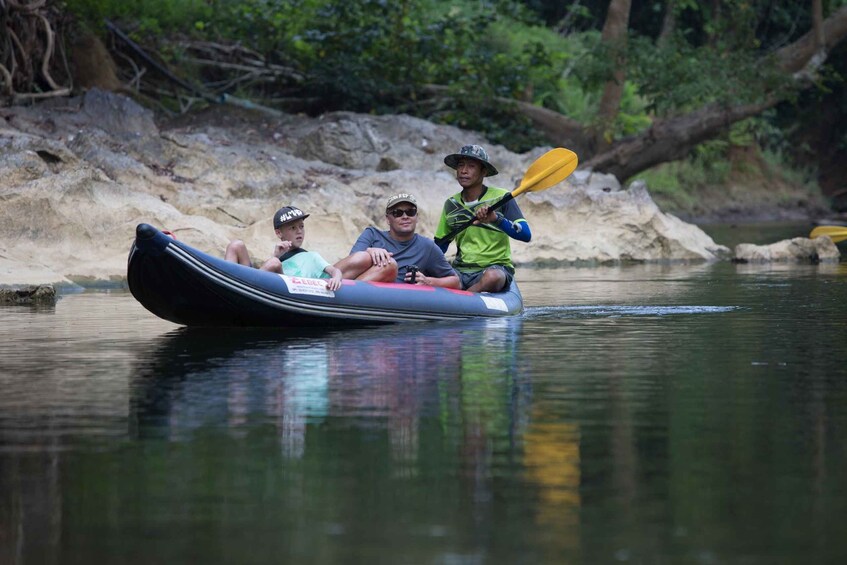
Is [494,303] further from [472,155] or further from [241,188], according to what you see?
[241,188]

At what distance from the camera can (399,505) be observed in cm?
388

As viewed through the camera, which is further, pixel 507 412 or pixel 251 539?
pixel 507 412

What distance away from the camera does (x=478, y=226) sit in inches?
376

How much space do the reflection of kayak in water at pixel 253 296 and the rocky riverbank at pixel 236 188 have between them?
3.04m

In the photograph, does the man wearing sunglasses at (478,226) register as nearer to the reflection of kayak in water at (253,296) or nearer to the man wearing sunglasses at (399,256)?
the man wearing sunglasses at (399,256)

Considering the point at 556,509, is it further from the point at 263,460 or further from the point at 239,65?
Answer: the point at 239,65

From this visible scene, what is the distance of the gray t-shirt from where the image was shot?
923 centimetres

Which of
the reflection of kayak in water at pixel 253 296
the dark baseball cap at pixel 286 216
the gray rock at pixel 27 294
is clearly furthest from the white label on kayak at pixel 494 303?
the gray rock at pixel 27 294

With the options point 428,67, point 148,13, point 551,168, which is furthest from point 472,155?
point 428,67

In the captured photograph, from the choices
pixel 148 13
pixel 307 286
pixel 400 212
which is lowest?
pixel 307 286

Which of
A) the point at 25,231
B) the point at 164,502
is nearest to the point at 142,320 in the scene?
the point at 25,231

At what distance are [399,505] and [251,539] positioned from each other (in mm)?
482

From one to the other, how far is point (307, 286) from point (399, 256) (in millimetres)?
854

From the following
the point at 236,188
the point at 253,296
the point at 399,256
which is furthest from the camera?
the point at 236,188
